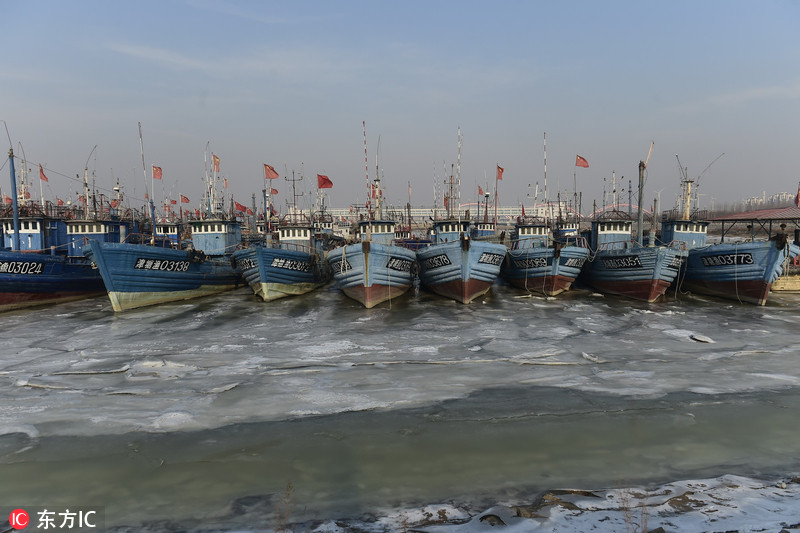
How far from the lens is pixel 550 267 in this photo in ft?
82.2

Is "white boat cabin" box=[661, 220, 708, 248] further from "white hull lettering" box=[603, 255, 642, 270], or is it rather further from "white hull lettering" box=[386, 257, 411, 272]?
"white hull lettering" box=[386, 257, 411, 272]

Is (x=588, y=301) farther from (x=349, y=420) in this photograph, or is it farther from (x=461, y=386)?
(x=349, y=420)

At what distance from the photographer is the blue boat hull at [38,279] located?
2161 cm

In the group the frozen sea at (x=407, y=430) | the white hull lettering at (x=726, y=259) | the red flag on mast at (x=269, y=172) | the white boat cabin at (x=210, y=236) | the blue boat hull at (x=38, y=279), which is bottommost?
the frozen sea at (x=407, y=430)

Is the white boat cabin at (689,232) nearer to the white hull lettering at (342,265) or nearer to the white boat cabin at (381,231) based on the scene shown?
the white boat cabin at (381,231)

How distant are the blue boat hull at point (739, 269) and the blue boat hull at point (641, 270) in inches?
47.0

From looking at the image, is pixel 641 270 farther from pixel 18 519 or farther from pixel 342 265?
pixel 18 519

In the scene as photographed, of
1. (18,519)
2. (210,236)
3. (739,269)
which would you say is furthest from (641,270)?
(210,236)

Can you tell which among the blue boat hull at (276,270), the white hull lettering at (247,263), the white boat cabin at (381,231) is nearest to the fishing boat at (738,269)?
the white boat cabin at (381,231)

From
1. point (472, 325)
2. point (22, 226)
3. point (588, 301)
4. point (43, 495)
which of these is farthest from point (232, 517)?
point (22, 226)

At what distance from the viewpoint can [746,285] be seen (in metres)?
22.1

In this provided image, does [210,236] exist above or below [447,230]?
below

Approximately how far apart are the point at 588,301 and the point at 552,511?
19.6 m

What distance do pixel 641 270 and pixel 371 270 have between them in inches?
530
